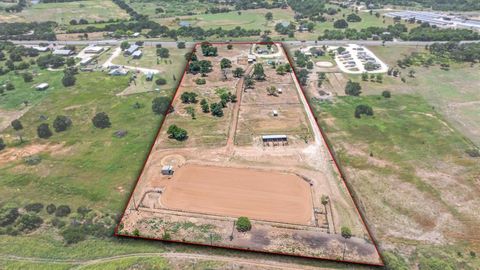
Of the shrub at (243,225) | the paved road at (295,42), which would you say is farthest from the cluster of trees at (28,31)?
the shrub at (243,225)

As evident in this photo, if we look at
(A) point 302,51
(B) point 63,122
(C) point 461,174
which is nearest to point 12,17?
(B) point 63,122

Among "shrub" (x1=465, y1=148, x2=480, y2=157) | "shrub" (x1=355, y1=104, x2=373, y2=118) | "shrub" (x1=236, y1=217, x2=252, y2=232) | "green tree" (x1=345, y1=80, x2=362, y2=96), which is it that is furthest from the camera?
"green tree" (x1=345, y1=80, x2=362, y2=96)

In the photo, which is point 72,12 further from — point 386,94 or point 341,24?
point 386,94

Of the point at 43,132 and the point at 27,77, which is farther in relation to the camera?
the point at 27,77

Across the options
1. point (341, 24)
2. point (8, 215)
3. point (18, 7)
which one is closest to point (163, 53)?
point (8, 215)

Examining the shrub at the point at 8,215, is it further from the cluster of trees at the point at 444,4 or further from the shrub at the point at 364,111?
the cluster of trees at the point at 444,4

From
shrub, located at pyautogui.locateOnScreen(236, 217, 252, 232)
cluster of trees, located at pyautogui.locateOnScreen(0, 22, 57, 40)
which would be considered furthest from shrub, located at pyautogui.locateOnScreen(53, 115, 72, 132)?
cluster of trees, located at pyautogui.locateOnScreen(0, 22, 57, 40)

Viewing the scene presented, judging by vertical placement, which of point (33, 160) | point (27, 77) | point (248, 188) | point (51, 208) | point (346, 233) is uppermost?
point (27, 77)

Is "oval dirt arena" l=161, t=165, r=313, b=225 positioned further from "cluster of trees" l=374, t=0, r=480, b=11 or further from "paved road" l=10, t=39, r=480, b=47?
"cluster of trees" l=374, t=0, r=480, b=11
